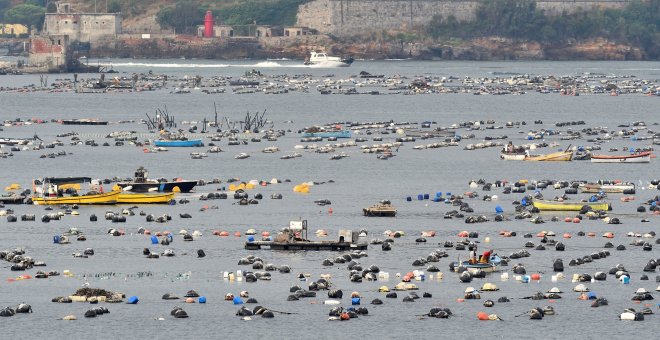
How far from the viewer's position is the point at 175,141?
13650 centimetres

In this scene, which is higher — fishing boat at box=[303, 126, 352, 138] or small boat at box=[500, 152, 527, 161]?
small boat at box=[500, 152, 527, 161]

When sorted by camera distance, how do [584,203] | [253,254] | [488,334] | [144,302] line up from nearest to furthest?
[488,334], [144,302], [253,254], [584,203]

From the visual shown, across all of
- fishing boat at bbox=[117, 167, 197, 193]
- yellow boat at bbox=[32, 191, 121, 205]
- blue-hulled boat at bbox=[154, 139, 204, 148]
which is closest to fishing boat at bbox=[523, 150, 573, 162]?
blue-hulled boat at bbox=[154, 139, 204, 148]

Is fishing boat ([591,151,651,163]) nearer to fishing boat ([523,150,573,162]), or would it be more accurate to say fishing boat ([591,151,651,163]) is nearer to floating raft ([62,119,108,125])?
fishing boat ([523,150,573,162])

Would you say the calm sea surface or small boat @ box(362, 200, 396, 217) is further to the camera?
small boat @ box(362, 200, 396, 217)

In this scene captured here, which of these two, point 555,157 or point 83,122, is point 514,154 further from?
point 83,122

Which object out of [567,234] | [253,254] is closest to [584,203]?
[567,234]

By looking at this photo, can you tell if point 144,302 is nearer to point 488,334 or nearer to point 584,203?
point 488,334

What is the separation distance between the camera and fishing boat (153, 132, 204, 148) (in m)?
135

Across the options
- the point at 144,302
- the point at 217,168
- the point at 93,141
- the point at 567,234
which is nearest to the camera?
the point at 144,302

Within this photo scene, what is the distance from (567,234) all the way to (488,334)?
2319 cm

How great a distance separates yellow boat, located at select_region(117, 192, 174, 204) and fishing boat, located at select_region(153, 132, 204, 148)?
129ft

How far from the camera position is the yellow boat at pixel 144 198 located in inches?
3738

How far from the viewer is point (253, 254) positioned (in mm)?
76938
